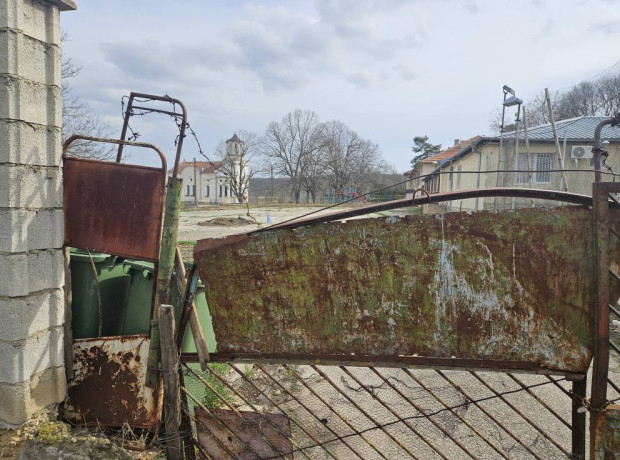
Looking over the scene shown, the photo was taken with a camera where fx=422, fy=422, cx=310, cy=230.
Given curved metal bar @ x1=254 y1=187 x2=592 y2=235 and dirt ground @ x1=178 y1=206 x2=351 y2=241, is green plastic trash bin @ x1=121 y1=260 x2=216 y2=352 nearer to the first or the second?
curved metal bar @ x1=254 y1=187 x2=592 y2=235

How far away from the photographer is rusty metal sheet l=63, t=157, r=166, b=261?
10.1ft

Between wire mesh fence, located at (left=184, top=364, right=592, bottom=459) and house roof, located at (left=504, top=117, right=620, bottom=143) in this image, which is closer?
wire mesh fence, located at (left=184, top=364, right=592, bottom=459)

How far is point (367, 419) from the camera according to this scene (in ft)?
13.5

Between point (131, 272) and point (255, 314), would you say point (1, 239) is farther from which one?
point (255, 314)

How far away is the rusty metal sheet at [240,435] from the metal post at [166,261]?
419mm

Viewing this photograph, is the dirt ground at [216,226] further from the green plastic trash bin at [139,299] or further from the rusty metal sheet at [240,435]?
the rusty metal sheet at [240,435]

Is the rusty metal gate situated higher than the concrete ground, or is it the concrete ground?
the rusty metal gate

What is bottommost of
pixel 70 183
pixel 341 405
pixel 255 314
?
pixel 341 405

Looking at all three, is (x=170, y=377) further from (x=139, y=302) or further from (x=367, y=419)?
(x=367, y=419)

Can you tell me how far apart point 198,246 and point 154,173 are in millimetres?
1065

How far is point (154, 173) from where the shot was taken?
307 cm

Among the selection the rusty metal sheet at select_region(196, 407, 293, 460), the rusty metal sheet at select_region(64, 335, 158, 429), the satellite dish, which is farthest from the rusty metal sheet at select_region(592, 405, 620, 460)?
the satellite dish

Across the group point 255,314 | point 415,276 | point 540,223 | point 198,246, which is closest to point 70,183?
point 198,246

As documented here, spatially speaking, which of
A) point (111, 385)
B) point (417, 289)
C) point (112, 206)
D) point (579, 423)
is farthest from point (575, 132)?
point (111, 385)
